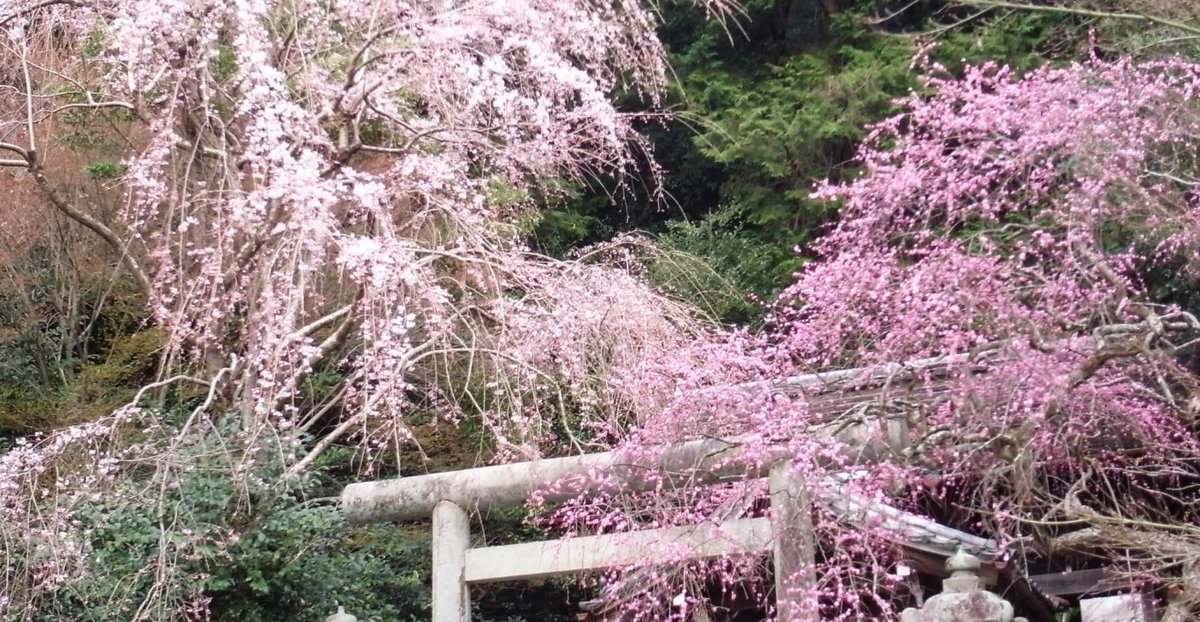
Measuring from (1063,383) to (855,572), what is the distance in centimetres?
100

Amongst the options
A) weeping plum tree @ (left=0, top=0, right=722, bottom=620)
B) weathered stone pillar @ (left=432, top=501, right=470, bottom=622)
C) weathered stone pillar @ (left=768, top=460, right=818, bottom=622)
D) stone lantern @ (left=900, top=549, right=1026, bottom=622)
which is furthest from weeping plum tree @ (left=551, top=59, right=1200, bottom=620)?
weeping plum tree @ (left=0, top=0, right=722, bottom=620)

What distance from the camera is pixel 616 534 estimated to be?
15.8 feet

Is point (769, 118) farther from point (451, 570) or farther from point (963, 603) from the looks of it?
point (963, 603)

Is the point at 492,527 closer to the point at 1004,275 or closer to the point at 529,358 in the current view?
the point at 529,358

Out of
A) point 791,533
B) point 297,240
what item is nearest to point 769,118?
point 297,240

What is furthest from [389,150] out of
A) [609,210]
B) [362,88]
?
[609,210]

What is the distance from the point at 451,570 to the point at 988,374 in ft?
7.44

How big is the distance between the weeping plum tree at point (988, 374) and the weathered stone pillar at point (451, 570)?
0.47m

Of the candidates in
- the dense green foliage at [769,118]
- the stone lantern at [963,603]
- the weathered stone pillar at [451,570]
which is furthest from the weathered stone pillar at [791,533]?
the dense green foliage at [769,118]

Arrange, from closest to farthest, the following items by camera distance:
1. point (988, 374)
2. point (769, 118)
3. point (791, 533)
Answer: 1. point (791, 533)
2. point (988, 374)
3. point (769, 118)

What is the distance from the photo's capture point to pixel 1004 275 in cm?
496

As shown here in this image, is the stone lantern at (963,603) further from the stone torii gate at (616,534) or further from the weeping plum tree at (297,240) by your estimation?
the weeping plum tree at (297,240)

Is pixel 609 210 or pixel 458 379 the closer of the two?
pixel 458 379

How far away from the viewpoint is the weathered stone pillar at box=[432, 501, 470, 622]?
16.6 feet
